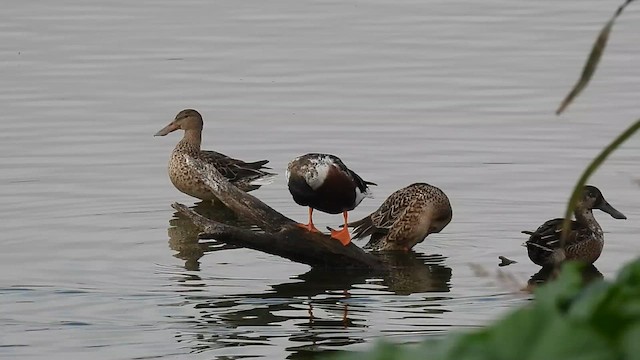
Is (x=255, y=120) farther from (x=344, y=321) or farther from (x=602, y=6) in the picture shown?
(x=602, y=6)

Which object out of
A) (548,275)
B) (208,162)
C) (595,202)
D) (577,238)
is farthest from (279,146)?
(548,275)

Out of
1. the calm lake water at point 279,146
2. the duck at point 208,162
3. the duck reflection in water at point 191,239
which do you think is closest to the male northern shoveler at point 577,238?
the calm lake water at point 279,146

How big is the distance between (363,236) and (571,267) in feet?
28.4

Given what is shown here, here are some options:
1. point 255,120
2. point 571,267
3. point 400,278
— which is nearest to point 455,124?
point 255,120

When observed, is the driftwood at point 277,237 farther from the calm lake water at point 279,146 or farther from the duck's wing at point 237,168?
the duck's wing at point 237,168

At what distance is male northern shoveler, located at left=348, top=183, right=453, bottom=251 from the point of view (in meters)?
10.6

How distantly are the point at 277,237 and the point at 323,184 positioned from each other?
0.66 m

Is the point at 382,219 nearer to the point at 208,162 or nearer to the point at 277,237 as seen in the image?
the point at 277,237

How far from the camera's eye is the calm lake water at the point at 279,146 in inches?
333

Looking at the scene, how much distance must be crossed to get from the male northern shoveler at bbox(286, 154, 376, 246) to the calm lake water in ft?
1.44

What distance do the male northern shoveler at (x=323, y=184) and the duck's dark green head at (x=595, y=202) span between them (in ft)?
5.46

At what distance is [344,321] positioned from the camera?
8359 millimetres

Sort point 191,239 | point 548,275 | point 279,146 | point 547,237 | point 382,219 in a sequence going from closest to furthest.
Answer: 1. point 547,237
2. point 548,275
3. point 382,219
4. point 191,239
5. point 279,146

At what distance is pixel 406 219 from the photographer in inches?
415
